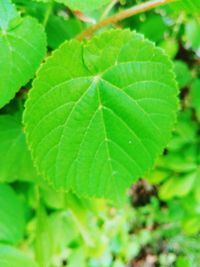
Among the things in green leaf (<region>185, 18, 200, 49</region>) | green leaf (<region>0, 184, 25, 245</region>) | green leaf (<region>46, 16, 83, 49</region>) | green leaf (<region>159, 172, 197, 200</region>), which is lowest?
green leaf (<region>159, 172, 197, 200</region>)

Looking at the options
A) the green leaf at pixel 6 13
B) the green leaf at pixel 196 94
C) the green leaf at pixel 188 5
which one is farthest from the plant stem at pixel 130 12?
the green leaf at pixel 196 94

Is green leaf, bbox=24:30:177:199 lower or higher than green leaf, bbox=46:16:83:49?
lower

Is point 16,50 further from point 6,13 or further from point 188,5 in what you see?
point 188,5

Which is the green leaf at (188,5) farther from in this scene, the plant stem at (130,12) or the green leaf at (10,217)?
the green leaf at (10,217)

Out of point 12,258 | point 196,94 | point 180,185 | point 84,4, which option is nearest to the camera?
point 84,4

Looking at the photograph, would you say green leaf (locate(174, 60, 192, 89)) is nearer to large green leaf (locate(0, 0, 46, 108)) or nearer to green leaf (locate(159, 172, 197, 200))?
green leaf (locate(159, 172, 197, 200))

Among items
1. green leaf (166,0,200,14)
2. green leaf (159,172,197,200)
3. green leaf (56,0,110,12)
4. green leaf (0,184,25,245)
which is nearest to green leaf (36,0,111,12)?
green leaf (56,0,110,12)

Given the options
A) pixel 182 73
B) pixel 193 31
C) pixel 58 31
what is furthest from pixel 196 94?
pixel 58 31
